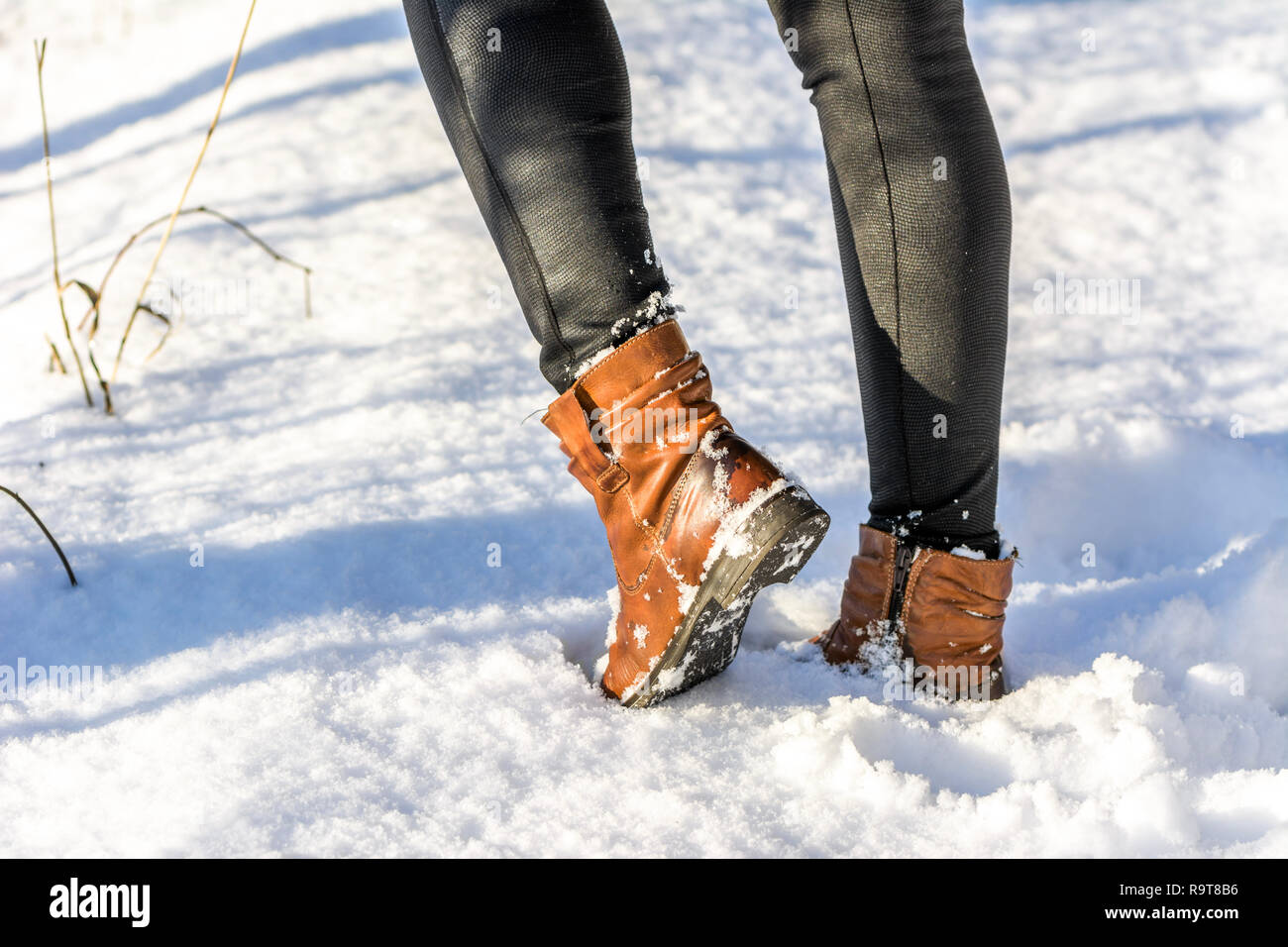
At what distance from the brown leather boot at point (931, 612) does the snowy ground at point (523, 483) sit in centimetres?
5

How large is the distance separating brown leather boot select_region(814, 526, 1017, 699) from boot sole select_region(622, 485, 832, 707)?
0.16 metres

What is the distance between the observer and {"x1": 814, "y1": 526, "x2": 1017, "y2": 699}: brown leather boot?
1082 mm

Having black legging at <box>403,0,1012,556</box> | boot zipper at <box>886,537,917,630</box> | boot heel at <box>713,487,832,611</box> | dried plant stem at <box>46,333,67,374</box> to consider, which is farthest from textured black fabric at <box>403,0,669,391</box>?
dried plant stem at <box>46,333,67,374</box>

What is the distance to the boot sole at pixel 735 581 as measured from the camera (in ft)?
3.03

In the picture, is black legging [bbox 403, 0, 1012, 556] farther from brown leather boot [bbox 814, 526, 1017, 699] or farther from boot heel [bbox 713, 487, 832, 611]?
boot heel [bbox 713, 487, 832, 611]

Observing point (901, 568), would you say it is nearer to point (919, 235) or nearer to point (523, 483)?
point (919, 235)

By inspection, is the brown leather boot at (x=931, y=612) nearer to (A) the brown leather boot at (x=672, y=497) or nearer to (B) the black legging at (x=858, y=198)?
(B) the black legging at (x=858, y=198)

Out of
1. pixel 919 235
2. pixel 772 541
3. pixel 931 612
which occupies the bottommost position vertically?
pixel 931 612

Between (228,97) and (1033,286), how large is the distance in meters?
2.10

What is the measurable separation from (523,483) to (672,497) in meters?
0.62

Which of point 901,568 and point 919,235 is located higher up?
point 919,235

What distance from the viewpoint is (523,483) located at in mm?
1548

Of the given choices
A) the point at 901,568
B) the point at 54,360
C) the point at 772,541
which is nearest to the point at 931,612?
the point at 901,568
